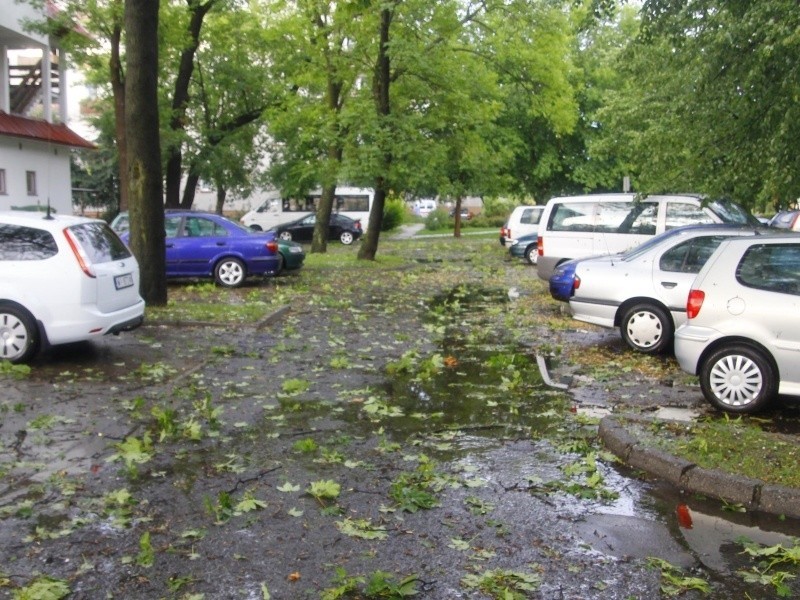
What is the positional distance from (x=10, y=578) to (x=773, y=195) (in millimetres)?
9262

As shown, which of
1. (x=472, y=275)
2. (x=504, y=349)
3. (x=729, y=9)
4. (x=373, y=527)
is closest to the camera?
(x=373, y=527)

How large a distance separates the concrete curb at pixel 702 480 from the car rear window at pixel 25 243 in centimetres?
657

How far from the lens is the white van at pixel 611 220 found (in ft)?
52.9

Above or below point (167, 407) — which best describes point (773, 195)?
above

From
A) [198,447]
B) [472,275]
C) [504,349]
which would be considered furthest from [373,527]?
[472,275]

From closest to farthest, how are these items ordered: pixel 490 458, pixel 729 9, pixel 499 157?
1. pixel 490 458
2. pixel 729 9
3. pixel 499 157

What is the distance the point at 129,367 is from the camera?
1062 centimetres

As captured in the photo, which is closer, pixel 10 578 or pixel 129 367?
pixel 10 578

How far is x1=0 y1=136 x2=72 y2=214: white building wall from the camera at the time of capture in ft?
96.1

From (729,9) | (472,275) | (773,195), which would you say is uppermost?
(729,9)

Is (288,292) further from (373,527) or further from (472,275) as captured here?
(373,527)

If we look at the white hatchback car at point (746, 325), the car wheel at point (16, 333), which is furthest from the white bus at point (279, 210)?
the white hatchback car at point (746, 325)

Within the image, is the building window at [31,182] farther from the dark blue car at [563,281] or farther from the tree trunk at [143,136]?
the dark blue car at [563,281]

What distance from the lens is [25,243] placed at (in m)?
10.3
